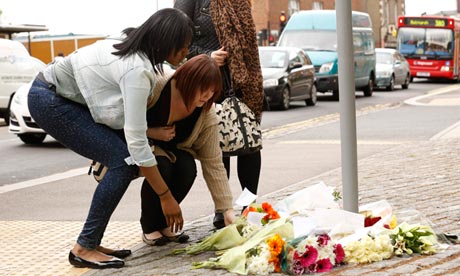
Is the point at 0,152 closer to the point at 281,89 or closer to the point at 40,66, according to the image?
the point at 40,66

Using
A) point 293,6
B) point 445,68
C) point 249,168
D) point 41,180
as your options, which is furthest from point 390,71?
point 249,168

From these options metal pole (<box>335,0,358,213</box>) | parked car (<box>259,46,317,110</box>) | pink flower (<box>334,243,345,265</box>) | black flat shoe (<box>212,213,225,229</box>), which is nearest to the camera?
pink flower (<box>334,243,345,265</box>)

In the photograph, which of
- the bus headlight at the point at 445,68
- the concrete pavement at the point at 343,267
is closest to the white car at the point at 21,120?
the concrete pavement at the point at 343,267

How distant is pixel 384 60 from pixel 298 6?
28.1 m

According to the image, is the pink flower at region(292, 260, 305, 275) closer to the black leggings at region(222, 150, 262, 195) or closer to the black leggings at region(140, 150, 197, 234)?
the black leggings at region(140, 150, 197, 234)

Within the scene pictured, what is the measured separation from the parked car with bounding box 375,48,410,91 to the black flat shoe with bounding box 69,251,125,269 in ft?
98.8

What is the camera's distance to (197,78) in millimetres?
5121

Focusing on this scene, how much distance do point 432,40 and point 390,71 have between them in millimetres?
8905

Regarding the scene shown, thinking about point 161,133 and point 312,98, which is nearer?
point 161,133

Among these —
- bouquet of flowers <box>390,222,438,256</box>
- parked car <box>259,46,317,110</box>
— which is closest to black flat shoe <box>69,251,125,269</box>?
bouquet of flowers <box>390,222,438,256</box>

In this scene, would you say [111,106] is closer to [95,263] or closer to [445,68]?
[95,263]

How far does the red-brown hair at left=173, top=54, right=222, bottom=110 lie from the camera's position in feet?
16.7

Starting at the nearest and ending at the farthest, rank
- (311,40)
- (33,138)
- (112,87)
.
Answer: (112,87) < (33,138) < (311,40)

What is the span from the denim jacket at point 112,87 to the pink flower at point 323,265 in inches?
Result: 38.4
